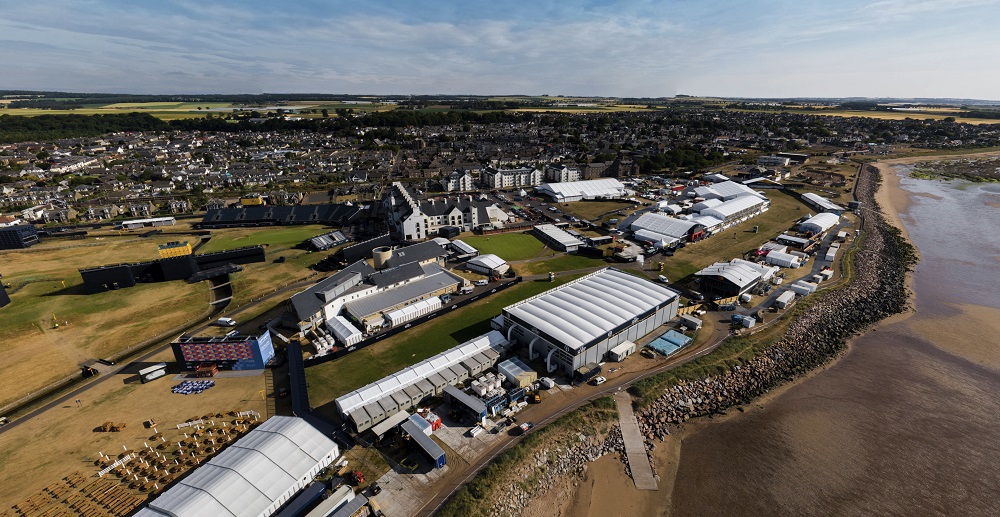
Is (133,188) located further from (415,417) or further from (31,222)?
(415,417)

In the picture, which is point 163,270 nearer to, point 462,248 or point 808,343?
point 462,248

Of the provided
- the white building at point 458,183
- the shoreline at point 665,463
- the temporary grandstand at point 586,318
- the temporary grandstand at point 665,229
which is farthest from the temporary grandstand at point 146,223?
the shoreline at point 665,463

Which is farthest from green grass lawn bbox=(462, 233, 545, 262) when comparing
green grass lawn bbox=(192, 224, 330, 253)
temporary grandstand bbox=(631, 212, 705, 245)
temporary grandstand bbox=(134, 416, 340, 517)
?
temporary grandstand bbox=(134, 416, 340, 517)

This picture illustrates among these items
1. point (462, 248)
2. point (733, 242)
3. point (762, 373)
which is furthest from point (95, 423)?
point (733, 242)

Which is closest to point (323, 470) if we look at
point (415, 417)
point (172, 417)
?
point (415, 417)

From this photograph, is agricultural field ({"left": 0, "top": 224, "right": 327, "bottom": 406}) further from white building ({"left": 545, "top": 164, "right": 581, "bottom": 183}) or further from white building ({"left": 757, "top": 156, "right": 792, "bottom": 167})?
white building ({"left": 757, "top": 156, "right": 792, "bottom": 167})

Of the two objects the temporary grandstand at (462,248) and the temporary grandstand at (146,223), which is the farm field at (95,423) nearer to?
the temporary grandstand at (462,248)

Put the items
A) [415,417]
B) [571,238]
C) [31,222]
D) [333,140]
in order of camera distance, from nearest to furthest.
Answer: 1. [415,417]
2. [571,238]
3. [31,222]
4. [333,140]
